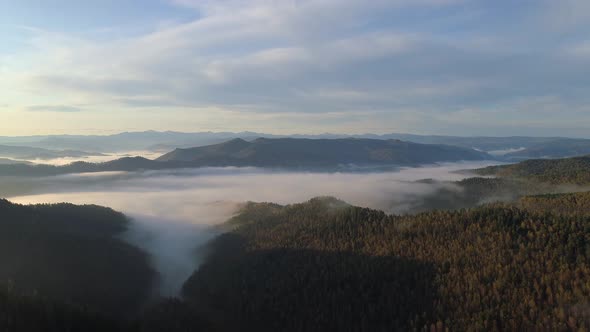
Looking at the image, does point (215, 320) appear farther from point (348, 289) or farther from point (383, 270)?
point (383, 270)

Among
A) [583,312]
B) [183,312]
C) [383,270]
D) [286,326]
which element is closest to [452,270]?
[383,270]

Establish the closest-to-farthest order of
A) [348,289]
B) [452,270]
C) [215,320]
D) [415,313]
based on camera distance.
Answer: [415,313] < [452,270] < [348,289] < [215,320]

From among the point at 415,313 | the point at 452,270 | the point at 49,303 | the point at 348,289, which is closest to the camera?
the point at 49,303

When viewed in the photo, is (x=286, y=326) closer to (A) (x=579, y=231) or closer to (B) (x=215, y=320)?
(B) (x=215, y=320)

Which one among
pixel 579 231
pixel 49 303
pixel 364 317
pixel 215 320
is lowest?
pixel 215 320

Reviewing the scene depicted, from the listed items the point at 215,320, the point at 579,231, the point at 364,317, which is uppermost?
the point at 579,231

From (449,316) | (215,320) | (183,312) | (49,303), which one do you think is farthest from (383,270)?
(49,303)

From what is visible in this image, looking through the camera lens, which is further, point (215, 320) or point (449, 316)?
point (215, 320)

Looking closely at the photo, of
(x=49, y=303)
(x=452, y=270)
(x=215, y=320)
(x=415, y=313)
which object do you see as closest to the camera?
(x=49, y=303)

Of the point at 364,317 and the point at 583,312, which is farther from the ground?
the point at 583,312
